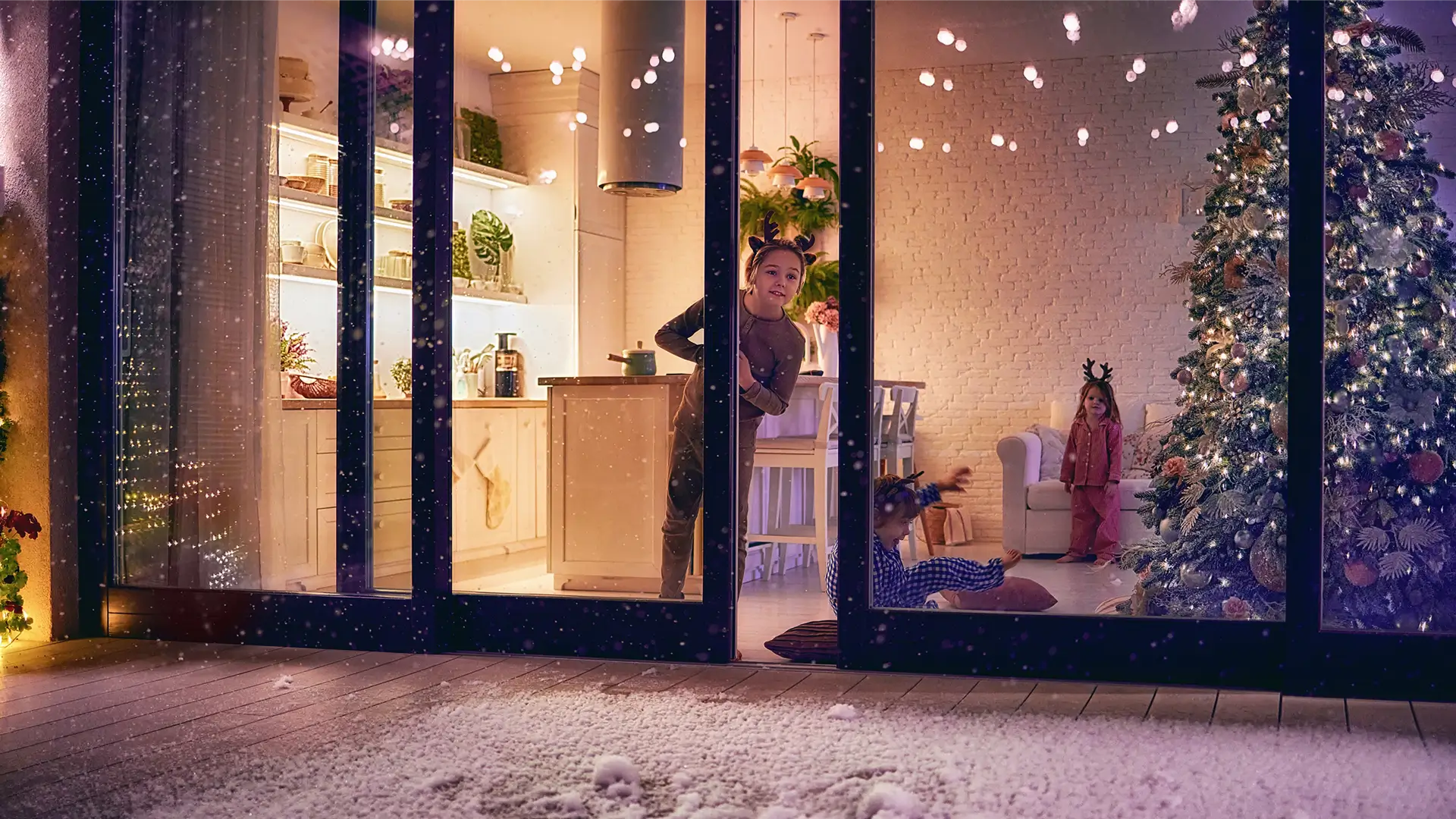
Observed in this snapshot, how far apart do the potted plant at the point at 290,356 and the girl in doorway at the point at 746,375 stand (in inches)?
51.6

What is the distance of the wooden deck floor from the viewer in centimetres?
307

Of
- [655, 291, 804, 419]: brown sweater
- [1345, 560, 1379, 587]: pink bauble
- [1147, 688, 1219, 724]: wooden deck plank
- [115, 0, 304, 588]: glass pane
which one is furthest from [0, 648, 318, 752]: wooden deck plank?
[1345, 560, 1379, 587]: pink bauble

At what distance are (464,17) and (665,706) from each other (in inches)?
92.4

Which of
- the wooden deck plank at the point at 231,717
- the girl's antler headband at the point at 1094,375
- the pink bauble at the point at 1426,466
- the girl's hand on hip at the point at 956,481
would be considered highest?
the girl's antler headband at the point at 1094,375

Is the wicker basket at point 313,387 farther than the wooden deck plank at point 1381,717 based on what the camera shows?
Yes

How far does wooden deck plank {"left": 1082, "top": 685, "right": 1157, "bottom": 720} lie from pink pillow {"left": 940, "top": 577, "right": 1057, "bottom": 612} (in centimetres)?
29

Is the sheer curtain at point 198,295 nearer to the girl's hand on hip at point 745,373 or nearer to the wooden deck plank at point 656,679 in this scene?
the wooden deck plank at point 656,679

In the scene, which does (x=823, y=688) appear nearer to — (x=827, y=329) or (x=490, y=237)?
(x=827, y=329)

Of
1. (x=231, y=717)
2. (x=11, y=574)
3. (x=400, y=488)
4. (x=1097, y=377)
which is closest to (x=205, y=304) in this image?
(x=400, y=488)

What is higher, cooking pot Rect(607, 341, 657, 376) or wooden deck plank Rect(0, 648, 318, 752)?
cooking pot Rect(607, 341, 657, 376)

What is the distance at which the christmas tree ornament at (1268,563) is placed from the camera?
3773mm

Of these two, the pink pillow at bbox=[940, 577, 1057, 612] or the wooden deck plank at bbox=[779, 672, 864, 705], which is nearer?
the wooden deck plank at bbox=[779, 672, 864, 705]

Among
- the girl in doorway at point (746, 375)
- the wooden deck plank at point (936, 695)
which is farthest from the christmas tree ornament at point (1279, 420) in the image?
the girl in doorway at point (746, 375)

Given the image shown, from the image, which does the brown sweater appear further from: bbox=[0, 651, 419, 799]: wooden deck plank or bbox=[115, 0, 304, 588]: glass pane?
bbox=[115, 0, 304, 588]: glass pane
